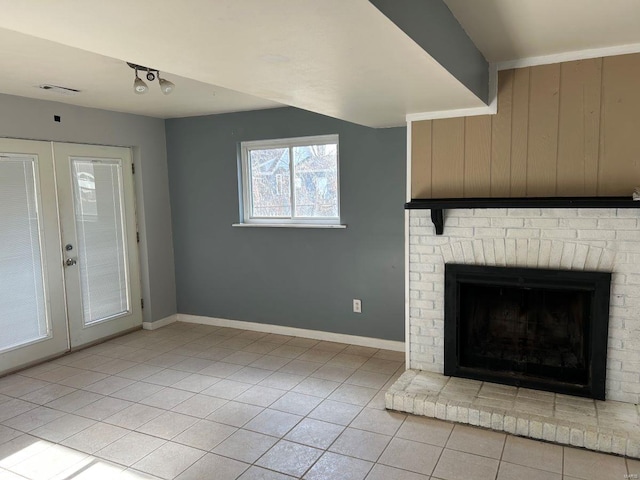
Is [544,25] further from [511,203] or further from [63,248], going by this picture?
[63,248]

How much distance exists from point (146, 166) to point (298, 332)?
2366mm

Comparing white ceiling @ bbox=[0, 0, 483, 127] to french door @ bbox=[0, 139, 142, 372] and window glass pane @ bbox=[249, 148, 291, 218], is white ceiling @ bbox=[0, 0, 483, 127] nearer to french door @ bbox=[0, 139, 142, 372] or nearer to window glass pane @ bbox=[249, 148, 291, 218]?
window glass pane @ bbox=[249, 148, 291, 218]

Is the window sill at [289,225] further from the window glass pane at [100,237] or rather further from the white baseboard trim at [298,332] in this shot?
the window glass pane at [100,237]

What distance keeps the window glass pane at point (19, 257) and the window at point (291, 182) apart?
187cm

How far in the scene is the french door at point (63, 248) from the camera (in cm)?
372

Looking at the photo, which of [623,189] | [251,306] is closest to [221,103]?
[251,306]

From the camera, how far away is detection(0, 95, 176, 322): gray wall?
4035 mm

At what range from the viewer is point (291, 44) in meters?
1.52

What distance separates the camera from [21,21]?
127 centimetres

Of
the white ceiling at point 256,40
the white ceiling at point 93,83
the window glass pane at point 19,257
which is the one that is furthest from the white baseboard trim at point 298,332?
the white ceiling at point 256,40

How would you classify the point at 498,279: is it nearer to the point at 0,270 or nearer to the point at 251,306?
the point at 251,306

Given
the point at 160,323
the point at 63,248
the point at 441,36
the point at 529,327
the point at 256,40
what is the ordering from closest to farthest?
the point at 256,40 → the point at 441,36 → the point at 529,327 → the point at 63,248 → the point at 160,323

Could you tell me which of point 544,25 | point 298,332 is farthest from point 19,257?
point 544,25

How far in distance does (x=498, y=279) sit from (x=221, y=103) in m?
2.80
